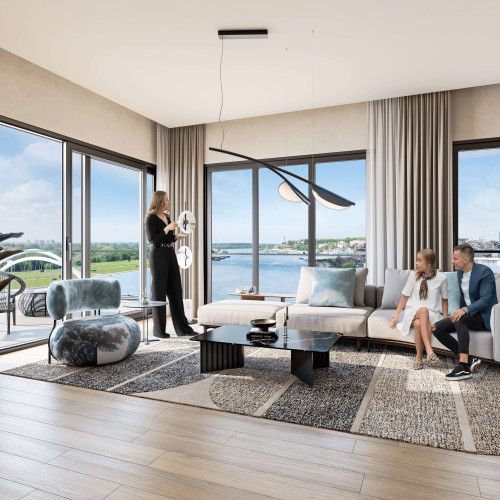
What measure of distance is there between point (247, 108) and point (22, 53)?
2606mm

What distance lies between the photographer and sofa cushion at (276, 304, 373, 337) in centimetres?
394

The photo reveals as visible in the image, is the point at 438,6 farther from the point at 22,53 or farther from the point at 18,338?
the point at 18,338

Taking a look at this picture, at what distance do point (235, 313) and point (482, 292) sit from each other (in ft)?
7.48

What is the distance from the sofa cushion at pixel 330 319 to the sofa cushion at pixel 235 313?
0.18 meters

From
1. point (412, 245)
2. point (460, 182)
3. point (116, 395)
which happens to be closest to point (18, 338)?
point (116, 395)

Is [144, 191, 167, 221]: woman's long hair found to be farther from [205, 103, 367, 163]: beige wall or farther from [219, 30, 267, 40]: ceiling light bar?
[205, 103, 367, 163]: beige wall

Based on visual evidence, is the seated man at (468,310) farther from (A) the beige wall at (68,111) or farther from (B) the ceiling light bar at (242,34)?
(A) the beige wall at (68,111)

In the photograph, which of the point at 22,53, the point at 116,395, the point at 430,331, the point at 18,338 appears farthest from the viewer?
the point at 18,338

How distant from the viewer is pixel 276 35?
3.51 metres

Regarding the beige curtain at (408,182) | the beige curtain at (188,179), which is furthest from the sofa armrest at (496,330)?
the beige curtain at (188,179)

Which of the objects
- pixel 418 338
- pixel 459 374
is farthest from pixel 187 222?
pixel 459 374

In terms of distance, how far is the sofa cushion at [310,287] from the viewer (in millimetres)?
4547

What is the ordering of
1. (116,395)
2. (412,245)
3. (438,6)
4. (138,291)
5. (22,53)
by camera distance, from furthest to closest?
(138,291), (412,245), (22,53), (438,6), (116,395)

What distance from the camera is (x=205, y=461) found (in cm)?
188
